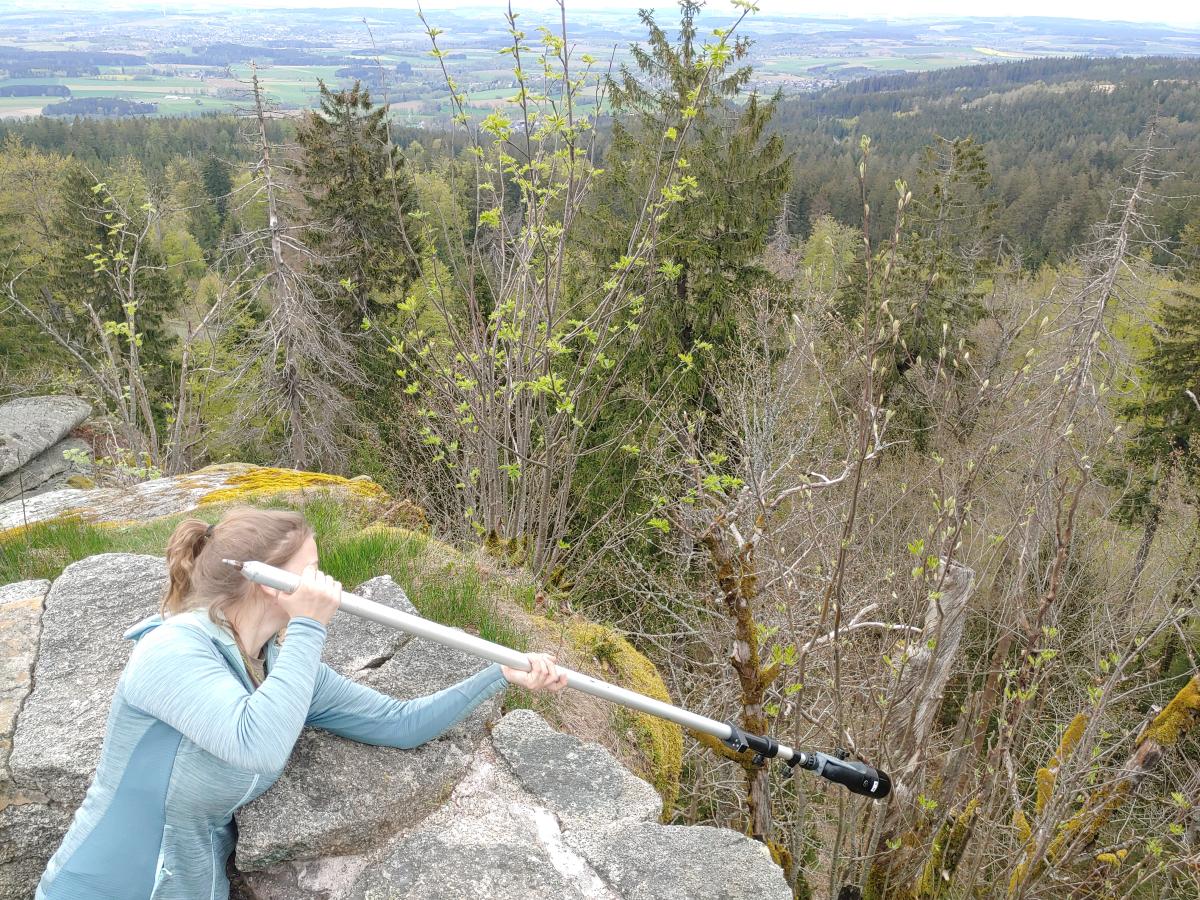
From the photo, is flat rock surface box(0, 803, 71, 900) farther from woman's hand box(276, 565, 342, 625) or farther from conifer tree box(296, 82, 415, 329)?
conifer tree box(296, 82, 415, 329)

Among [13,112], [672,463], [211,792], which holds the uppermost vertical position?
[13,112]

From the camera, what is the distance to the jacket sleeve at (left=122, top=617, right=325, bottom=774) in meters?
2.32

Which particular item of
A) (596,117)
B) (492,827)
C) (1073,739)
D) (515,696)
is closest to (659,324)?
(596,117)

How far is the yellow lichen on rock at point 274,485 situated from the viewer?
6.40 metres

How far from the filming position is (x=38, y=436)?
55.1ft

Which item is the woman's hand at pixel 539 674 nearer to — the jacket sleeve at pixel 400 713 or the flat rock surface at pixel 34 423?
the jacket sleeve at pixel 400 713

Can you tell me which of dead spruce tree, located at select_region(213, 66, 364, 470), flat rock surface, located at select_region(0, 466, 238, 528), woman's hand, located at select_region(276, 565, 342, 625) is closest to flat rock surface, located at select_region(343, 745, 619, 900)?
woman's hand, located at select_region(276, 565, 342, 625)

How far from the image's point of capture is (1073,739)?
589cm

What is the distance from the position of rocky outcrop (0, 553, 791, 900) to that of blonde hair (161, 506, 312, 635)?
0.79m

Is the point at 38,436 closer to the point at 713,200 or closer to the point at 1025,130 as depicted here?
the point at 713,200

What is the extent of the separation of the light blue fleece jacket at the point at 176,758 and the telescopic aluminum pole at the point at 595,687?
19cm

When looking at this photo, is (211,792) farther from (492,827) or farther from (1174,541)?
(1174,541)

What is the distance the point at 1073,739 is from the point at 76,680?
6350 mm

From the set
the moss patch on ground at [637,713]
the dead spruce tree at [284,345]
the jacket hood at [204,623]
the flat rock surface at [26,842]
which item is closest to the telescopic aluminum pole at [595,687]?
the jacket hood at [204,623]
